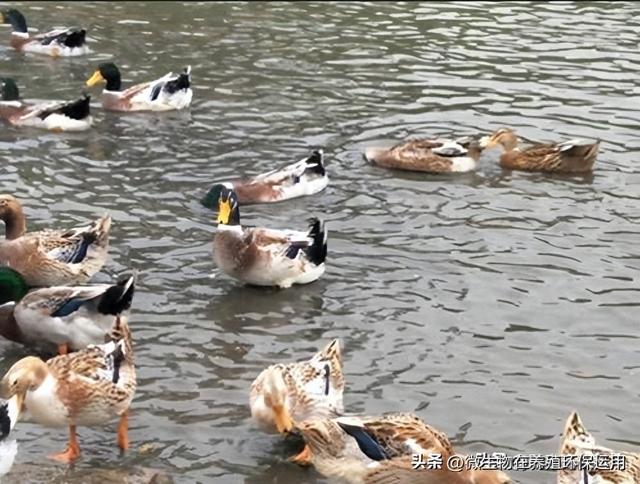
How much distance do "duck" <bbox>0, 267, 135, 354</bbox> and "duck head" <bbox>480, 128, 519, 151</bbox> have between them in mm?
6586

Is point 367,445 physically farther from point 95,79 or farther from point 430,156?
point 95,79

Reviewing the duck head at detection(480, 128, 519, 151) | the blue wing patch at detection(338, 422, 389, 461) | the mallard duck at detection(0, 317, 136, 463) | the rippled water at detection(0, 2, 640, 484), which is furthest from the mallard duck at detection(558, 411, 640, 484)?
the duck head at detection(480, 128, 519, 151)

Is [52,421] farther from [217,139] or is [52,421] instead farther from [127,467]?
[217,139]

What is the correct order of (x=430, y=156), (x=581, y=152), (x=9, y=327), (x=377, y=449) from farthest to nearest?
(x=430, y=156), (x=581, y=152), (x=9, y=327), (x=377, y=449)

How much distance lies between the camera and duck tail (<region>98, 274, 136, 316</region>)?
→ 920cm

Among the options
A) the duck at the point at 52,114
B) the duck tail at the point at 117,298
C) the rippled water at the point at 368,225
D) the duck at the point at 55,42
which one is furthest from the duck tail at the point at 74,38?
the duck tail at the point at 117,298

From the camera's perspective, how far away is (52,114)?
15492mm

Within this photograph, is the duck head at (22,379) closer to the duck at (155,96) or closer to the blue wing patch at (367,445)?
the blue wing patch at (367,445)

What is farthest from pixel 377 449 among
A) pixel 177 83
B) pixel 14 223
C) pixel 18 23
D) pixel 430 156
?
pixel 18 23

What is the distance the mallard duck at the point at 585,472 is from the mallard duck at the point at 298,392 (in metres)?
1.76

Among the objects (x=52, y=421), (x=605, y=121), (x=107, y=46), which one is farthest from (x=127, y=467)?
(x=107, y=46)

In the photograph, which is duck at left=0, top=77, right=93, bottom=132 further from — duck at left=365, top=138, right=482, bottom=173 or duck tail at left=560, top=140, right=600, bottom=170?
duck tail at left=560, top=140, right=600, bottom=170

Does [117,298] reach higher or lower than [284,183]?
higher

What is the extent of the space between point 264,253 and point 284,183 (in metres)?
2.60
